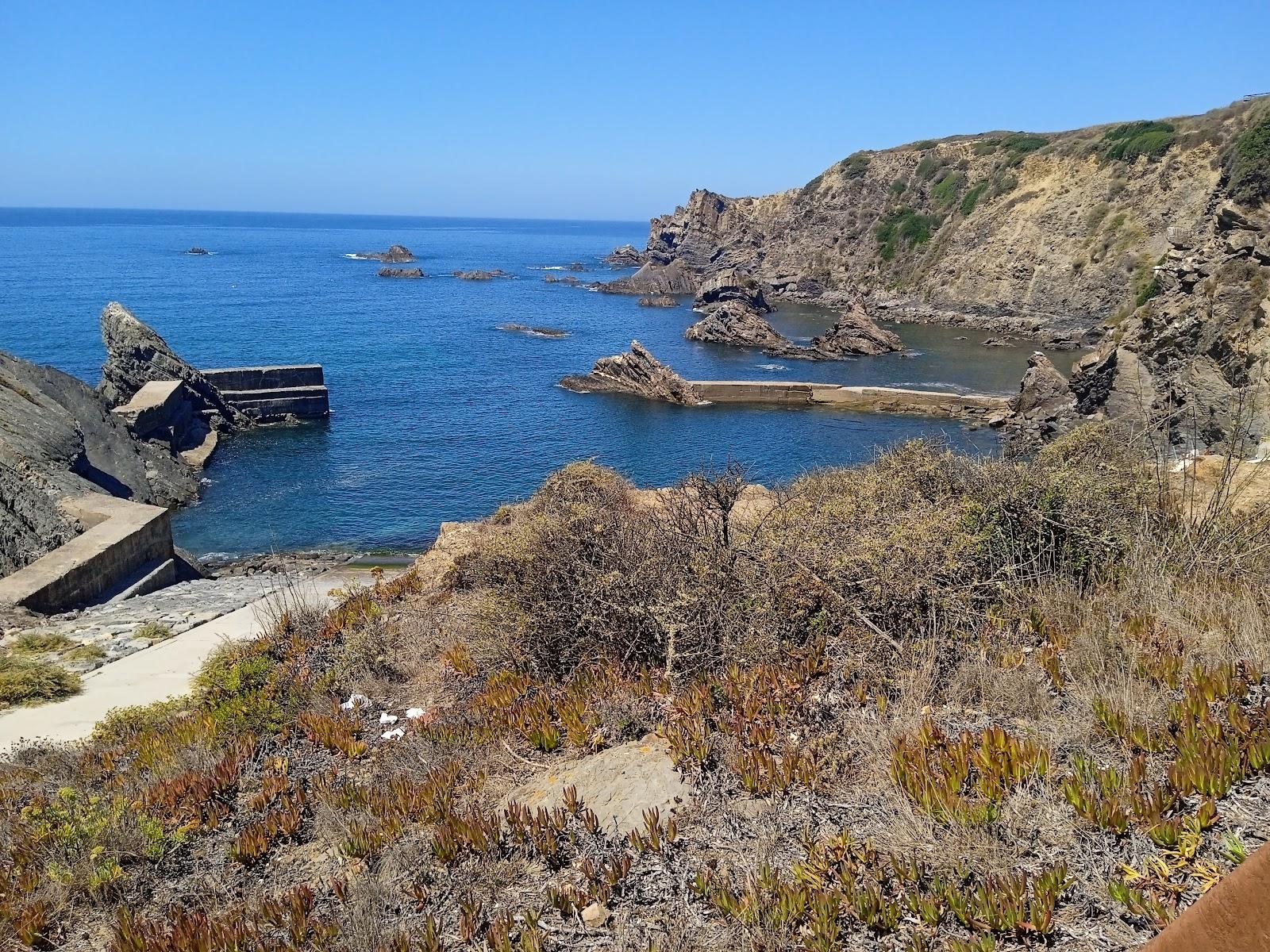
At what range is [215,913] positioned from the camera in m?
5.01

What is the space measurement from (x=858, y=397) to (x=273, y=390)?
92.7ft

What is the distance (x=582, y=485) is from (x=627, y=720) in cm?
649

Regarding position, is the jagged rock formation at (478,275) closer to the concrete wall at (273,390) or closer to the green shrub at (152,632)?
the concrete wall at (273,390)

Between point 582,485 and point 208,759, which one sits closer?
point 208,759

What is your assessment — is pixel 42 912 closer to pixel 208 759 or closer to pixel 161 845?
pixel 161 845

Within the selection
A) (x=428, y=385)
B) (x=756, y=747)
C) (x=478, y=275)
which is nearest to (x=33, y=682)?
(x=756, y=747)

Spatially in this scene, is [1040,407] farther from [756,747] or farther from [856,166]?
[856,166]

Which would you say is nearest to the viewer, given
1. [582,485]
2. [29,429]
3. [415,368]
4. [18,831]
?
[18,831]

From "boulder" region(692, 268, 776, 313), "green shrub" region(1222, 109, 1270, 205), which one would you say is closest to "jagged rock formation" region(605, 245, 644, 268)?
"boulder" region(692, 268, 776, 313)

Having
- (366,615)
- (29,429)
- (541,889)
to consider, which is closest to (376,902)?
(541,889)

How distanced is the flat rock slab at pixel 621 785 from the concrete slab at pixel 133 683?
23.4ft

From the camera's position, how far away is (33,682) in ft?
36.1

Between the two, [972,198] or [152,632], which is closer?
[152,632]

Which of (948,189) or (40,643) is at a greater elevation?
(948,189)
